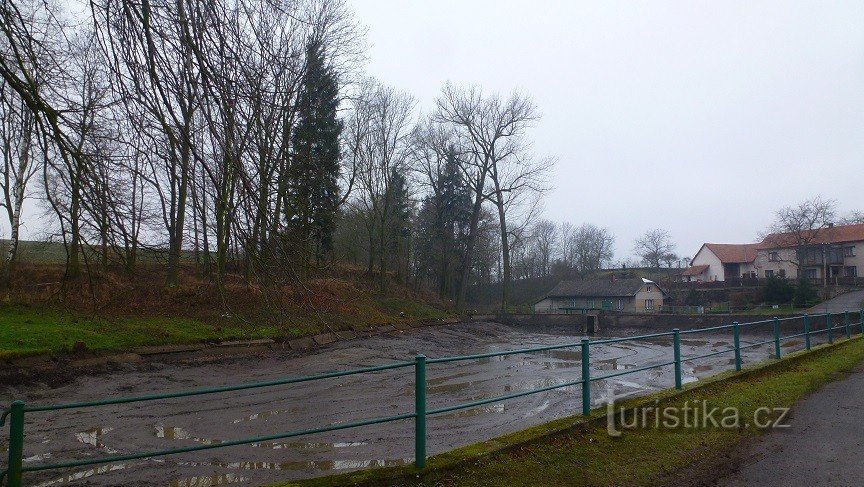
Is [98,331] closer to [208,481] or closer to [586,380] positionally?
[208,481]

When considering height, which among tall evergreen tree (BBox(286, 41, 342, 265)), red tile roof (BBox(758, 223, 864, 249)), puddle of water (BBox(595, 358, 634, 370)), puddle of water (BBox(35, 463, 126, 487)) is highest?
red tile roof (BBox(758, 223, 864, 249))

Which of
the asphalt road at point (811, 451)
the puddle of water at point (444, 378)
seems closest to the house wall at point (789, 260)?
the puddle of water at point (444, 378)

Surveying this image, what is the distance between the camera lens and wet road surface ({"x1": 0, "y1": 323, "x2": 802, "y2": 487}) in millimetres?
7148

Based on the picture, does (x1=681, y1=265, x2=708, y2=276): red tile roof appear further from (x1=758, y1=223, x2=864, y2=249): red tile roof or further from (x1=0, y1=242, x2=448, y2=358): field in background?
(x1=0, y1=242, x2=448, y2=358): field in background

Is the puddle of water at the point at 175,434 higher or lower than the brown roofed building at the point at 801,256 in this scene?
lower

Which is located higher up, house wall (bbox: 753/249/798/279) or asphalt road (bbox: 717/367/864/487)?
house wall (bbox: 753/249/798/279)

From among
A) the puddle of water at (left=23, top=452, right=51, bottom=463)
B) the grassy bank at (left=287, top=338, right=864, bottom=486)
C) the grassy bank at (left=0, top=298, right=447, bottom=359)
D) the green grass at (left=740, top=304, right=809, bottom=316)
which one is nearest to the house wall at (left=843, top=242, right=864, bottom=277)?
the green grass at (left=740, top=304, right=809, bottom=316)

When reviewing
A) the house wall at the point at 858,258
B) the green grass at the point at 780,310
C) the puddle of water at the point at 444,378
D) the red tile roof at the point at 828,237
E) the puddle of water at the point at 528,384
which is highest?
the red tile roof at the point at 828,237

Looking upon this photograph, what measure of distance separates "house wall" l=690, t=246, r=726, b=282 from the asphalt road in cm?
7775

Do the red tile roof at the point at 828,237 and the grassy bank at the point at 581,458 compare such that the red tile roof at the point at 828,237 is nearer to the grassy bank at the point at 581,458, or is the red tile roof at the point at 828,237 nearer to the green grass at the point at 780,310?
the green grass at the point at 780,310

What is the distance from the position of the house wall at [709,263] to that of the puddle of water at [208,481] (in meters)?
82.6

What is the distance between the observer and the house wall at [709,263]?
80.6 meters

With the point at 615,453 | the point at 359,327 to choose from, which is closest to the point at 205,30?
the point at 615,453

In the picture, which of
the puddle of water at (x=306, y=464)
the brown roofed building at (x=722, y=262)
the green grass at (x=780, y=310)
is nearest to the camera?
the puddle of water at (x=306, y=464)
